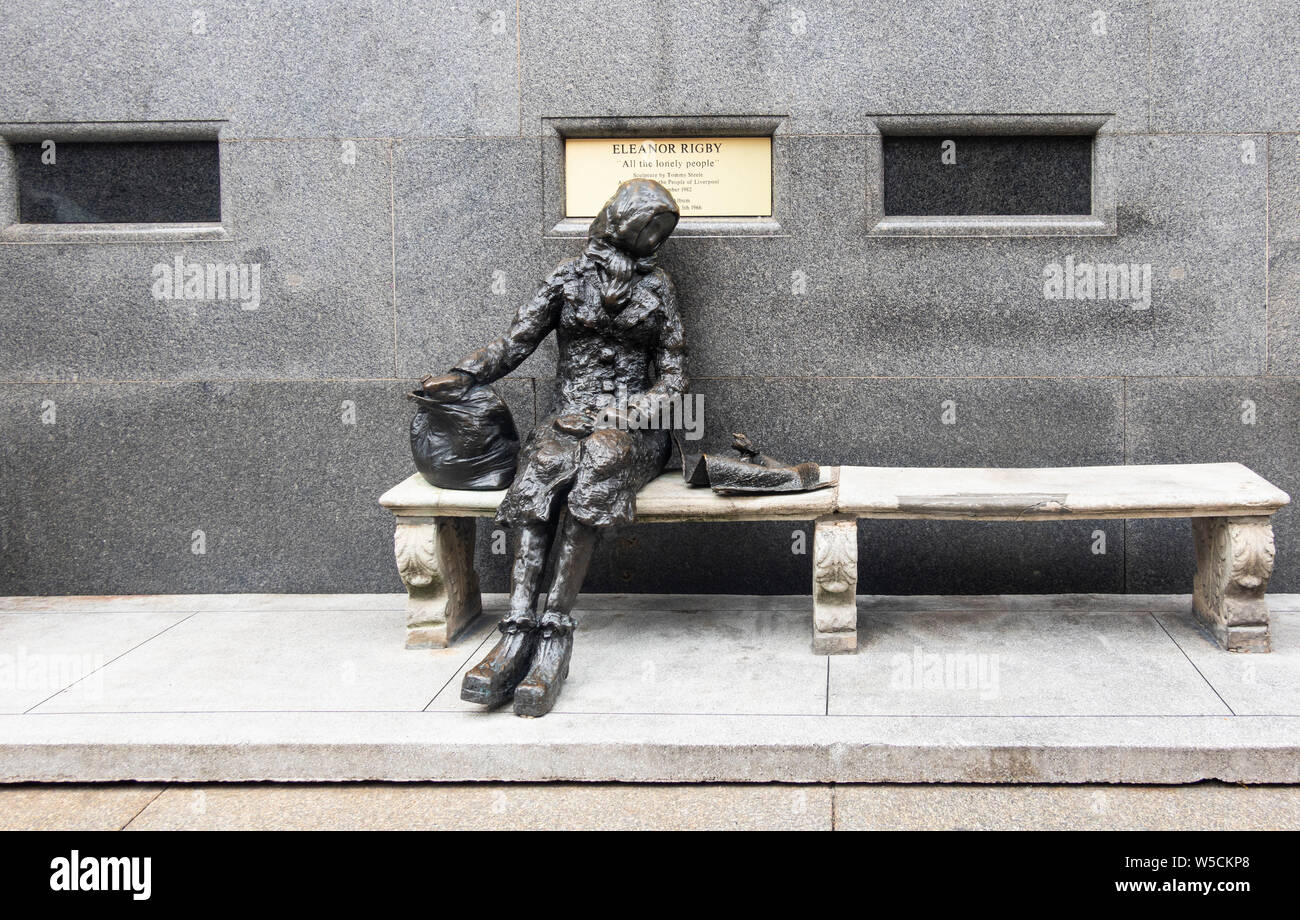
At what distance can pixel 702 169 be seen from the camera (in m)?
5.34

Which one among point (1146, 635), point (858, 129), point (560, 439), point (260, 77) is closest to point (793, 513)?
point (560, 439)

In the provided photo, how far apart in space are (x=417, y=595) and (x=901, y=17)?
366cm

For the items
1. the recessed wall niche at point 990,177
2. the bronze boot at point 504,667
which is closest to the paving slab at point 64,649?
the bronze boot at point 504,667

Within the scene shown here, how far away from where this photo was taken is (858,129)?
5227 mm

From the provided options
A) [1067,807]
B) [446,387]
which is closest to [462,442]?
[446,387]

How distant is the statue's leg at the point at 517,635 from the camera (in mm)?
3838

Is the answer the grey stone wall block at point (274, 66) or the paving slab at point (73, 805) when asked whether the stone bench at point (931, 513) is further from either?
the grey stone wall block at point (274, 66)

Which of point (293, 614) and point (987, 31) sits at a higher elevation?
point (987, 31)

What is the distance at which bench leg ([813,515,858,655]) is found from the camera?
4.42m

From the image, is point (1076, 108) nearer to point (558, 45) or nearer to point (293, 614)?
point (558, 45)

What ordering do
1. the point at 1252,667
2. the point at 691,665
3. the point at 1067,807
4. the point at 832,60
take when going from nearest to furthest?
the point at 1067,807 → the point at 1252,667 → the point at 691,665 → the point at 832,60

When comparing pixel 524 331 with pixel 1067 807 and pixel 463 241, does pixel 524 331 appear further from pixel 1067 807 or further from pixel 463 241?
pixel 1067 807

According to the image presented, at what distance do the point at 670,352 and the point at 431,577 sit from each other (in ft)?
4.89

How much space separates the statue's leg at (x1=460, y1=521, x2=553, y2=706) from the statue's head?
1.43 metres
